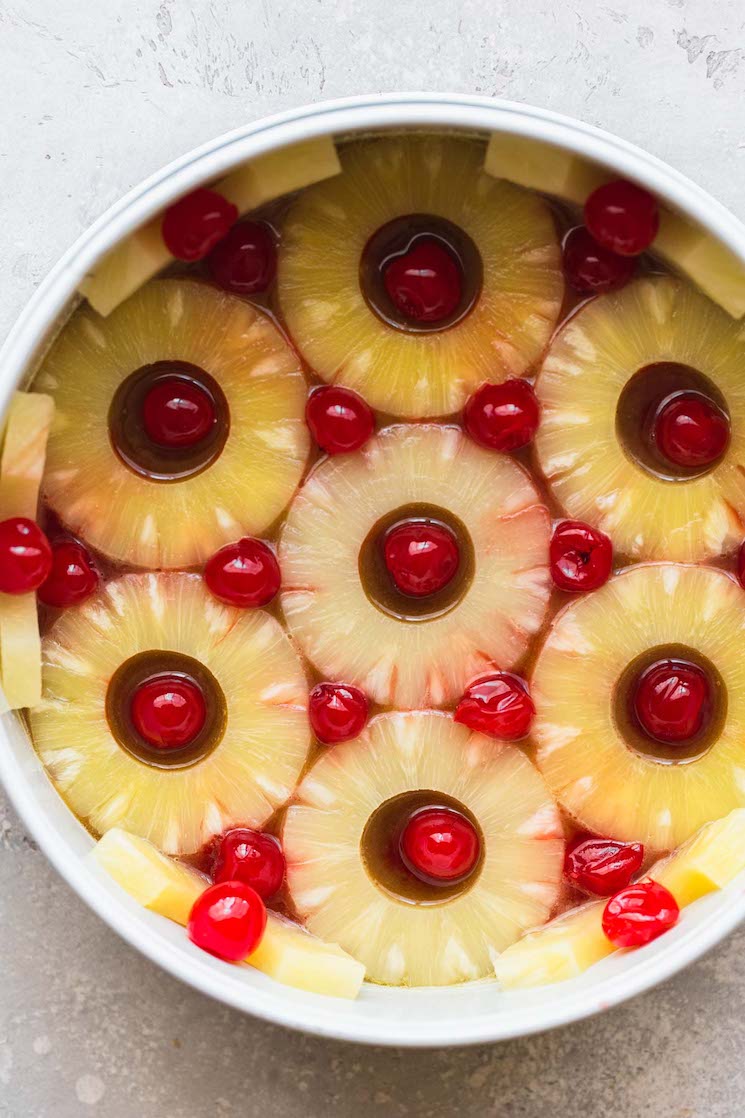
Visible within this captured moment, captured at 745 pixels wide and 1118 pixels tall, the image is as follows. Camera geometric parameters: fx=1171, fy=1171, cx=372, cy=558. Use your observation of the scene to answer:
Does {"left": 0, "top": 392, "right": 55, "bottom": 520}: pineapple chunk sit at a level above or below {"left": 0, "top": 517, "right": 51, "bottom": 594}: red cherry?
above

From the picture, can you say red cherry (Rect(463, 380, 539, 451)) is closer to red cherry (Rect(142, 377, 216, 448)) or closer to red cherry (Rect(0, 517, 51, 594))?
red cherry (Rect(142, 377, 216, 448))

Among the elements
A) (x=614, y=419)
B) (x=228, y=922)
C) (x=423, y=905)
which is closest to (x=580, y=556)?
(x=614, y=419)

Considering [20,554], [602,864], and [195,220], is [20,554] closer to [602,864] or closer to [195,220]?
[195,220]

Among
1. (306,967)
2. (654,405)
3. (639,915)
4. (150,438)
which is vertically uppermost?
(654,405)

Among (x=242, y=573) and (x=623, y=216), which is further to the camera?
(x=242, y=573)

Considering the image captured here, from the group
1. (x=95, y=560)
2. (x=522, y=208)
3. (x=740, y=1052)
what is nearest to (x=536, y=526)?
(x=522, y=208)


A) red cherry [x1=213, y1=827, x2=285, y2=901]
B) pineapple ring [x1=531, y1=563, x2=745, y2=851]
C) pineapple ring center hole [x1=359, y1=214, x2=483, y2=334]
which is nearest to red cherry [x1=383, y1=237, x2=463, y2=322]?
pineapple ring center hole [x1=359, y1=214, x2=483, y2=334]

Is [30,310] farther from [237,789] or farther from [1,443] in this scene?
[237,789]
